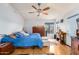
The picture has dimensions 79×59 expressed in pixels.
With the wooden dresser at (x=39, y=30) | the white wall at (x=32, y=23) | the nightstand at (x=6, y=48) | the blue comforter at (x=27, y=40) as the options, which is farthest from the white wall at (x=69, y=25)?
the nightstand at (x=6, y=48)

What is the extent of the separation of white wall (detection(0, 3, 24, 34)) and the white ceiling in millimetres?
94

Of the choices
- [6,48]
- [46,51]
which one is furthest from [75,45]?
[6,48]

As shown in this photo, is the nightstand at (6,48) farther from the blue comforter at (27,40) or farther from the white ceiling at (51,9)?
the white ceiling at (51,9)

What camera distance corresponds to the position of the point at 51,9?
1.97 metres

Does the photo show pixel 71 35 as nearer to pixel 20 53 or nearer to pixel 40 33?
pixel 40 33

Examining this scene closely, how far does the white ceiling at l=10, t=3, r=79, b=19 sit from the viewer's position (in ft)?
6.14

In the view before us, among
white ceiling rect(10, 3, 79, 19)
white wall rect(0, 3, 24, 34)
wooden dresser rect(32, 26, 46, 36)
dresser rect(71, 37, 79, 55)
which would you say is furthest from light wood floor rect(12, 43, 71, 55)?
white ceiling rect(10, 3, 79, 19)

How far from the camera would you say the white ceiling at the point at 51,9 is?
187 centimetres

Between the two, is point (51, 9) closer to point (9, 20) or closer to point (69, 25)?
point (69, 25)

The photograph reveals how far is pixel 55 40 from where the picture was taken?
2.08 metres

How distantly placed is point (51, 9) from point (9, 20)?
77cm

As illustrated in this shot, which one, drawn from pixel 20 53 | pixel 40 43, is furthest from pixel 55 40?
pixel 20 53
